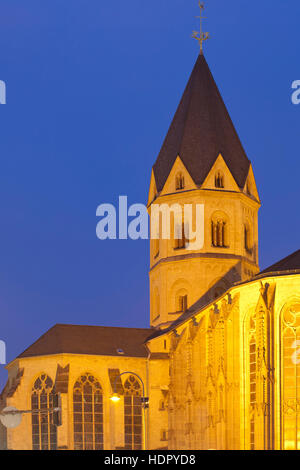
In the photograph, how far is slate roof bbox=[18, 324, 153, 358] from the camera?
310 feet

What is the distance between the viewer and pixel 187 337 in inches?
3489

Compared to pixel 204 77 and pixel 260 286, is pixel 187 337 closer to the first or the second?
pixel 260 286

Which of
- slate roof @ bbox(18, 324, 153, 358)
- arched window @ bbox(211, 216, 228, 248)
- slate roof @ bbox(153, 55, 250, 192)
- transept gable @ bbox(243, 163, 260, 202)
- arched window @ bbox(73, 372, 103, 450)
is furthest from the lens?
transept gable @ bbox(243, 163, 260, 202)

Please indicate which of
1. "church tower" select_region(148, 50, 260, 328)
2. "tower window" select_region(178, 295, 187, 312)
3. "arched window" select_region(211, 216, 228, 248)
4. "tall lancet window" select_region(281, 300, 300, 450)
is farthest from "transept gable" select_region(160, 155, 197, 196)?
"tall lancet window" select_region(281, 300, 300, 450)

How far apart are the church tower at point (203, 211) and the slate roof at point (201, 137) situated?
73mm

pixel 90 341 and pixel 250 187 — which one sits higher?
pixel 250 187

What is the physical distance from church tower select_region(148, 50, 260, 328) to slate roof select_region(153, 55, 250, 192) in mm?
73

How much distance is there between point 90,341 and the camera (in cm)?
9569

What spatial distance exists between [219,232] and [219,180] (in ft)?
12.5

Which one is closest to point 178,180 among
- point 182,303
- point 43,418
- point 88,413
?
point 182,303

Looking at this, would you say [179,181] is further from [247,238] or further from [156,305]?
[156,305]

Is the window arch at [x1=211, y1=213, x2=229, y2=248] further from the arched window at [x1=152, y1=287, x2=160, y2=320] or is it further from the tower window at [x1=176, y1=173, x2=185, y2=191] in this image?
the arched window at [x1=152, y1=287, x2=160, y2=320]
